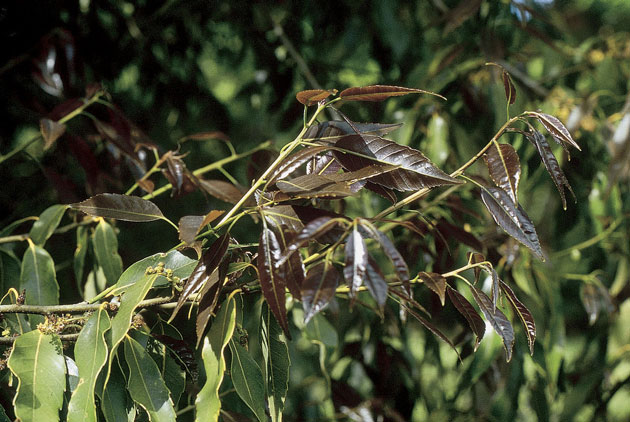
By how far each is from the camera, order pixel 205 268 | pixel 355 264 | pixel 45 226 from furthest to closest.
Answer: pixel 45 226 < pixel 205 268 < pixel 355 264

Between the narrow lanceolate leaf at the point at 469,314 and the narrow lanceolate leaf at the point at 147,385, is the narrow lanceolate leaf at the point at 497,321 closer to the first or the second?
the narrow lanceolate leaf at the point at 469,314

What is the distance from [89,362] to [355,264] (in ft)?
0.84

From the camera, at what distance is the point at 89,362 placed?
0.52 m

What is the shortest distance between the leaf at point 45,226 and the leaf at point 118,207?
218 mm

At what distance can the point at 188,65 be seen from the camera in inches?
58.9

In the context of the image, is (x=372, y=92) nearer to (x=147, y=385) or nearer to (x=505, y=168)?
(x=505, y=168)

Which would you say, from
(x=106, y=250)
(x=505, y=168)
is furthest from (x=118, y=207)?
(x=505, y=168)

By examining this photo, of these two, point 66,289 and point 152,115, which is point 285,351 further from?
point 152,115

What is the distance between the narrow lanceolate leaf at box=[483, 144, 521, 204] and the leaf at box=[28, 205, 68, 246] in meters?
0.51

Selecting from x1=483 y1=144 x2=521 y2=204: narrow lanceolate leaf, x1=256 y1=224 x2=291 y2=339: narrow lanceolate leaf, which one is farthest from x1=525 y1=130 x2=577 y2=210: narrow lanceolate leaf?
x1=256 y1=224 x2=291 y2=339: narrow lanceolate leaf

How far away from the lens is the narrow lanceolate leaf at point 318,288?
41cm

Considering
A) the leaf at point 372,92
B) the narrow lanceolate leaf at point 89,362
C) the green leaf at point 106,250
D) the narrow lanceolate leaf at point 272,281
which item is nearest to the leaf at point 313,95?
the leaf at point 372,92

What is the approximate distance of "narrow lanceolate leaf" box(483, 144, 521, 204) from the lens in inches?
20.6

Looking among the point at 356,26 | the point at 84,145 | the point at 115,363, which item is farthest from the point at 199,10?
the point at 115,363
